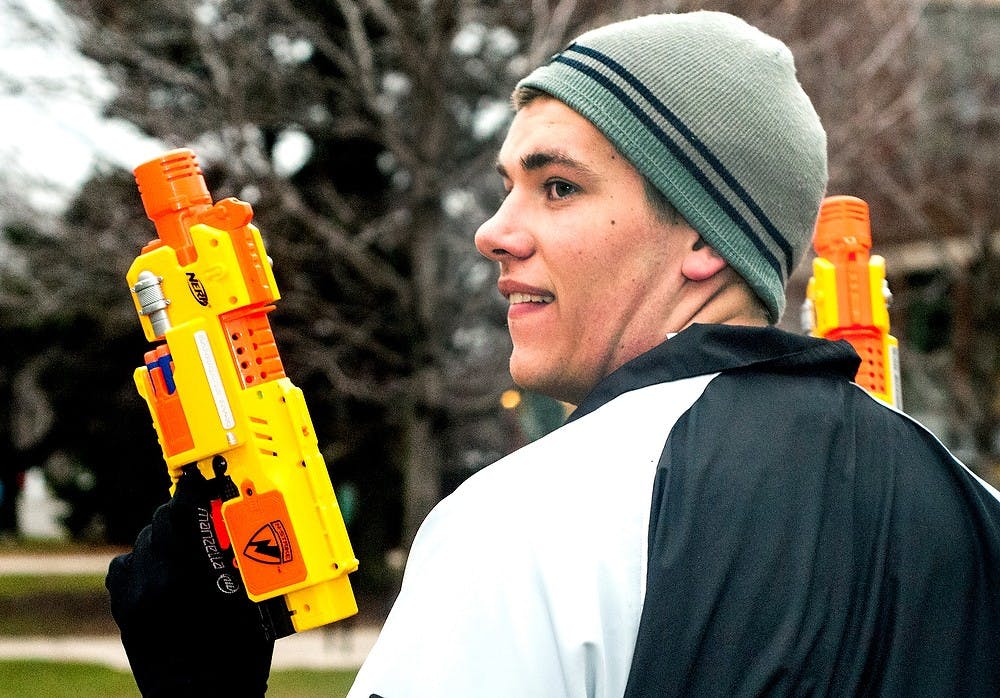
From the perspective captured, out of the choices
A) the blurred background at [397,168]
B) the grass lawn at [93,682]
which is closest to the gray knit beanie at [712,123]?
the blurred background at [397,168]

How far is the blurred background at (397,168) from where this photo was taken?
10.5m

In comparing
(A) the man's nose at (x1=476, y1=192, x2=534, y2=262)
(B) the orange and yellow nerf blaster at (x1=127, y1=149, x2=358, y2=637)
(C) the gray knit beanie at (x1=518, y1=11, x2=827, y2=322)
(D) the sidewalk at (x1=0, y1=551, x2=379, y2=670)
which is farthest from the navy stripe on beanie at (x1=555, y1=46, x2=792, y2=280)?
(D) the sidewalk at (x1=0, y1=551, x2=379, y2=670)

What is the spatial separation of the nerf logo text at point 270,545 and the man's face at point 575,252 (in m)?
0.61

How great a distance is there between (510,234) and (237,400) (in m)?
0.71

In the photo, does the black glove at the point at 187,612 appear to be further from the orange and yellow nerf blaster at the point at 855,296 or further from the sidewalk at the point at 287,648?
the sidewalk at the point at 287,648

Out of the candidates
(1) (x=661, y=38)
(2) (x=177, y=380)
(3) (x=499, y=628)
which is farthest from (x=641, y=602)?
(2) (x=177, y=380)

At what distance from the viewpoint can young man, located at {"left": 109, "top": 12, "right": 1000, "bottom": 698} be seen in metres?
1.43

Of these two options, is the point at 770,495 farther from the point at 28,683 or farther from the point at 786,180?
the point at 28,683

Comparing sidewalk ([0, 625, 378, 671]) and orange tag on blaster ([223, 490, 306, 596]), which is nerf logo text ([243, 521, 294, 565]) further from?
sidewalk ([0, 625, 378, 671])

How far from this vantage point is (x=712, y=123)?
186 centimetres

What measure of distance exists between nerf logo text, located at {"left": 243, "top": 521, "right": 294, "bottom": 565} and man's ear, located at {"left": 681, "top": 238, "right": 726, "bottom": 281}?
A: 0.91 meters

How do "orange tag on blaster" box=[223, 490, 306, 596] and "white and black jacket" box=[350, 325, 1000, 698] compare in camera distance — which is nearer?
"white and black jacket" box=[350, 325, 1000, 698]

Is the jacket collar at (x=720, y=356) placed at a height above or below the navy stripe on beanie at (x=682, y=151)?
below

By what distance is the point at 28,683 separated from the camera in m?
10.2
